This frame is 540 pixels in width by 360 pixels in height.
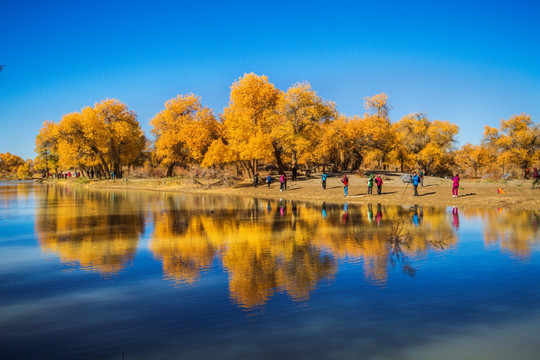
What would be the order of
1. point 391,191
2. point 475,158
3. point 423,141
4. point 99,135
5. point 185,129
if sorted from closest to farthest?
point 391,191
point 185,129
point 99,135
point 423,141
point 475,158

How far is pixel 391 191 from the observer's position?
130ft

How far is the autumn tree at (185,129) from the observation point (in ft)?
200

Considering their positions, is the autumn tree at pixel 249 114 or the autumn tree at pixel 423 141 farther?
the autumn tree at pixel 423 141

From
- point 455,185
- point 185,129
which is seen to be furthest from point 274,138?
point 455,185

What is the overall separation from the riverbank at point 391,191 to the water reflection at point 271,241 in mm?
4804

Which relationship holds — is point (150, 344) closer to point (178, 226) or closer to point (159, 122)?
point (178, 226)

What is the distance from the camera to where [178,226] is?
20969 millimetres

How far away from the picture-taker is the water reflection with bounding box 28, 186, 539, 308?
11215 mm

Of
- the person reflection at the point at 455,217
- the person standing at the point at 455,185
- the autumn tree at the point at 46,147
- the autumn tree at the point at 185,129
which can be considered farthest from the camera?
the autumn tree at the point at 46,147

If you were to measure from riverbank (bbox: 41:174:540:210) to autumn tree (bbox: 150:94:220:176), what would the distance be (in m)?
4.76

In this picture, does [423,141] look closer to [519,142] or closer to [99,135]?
[519,142]

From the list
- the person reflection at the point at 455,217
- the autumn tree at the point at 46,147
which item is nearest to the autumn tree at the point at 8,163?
the autumn tree at the point at 46,147

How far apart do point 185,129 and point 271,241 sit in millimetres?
47845

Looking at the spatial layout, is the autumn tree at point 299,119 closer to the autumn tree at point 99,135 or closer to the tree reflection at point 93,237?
the tree reflection at point 93,237
